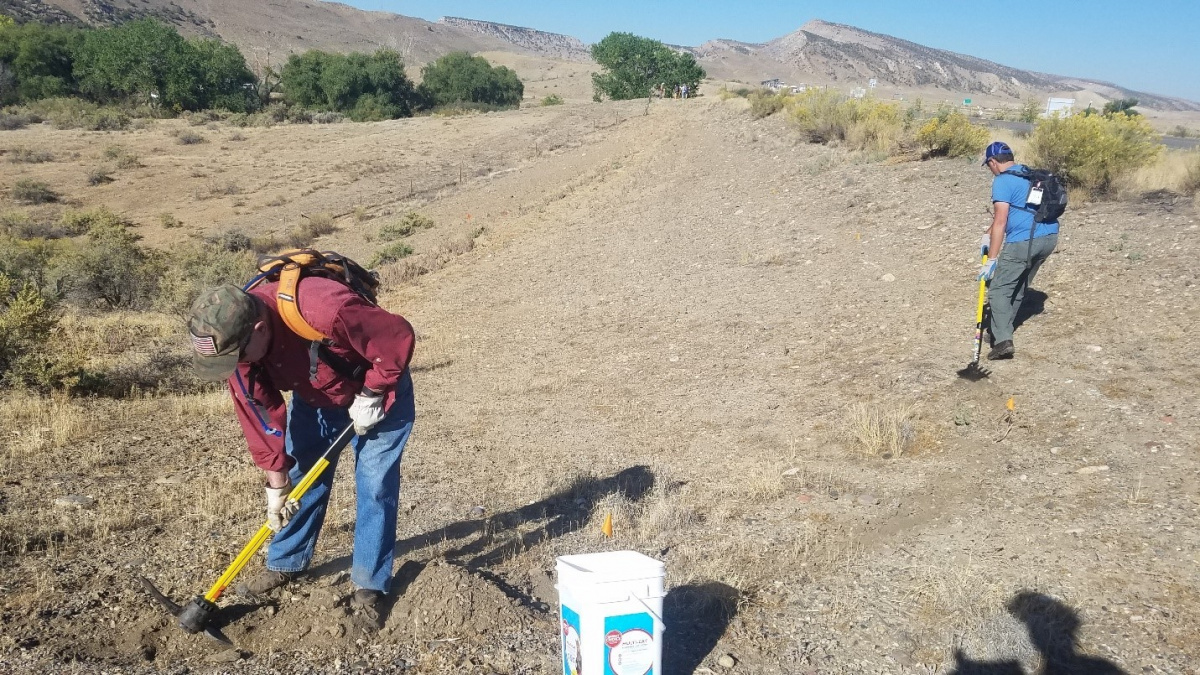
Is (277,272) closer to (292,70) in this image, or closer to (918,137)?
(918,137)

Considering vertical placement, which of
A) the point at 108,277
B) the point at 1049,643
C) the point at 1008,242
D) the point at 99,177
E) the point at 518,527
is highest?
the point at 1008,242

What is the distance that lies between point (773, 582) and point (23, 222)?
2140 cm

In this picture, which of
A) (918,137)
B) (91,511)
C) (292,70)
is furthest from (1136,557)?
(292,70)

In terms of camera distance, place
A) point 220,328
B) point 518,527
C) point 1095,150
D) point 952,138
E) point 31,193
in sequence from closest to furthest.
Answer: point 220,328, point 518,527, point 1095,150, point 952,138, point 31,193

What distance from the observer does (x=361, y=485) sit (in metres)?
3.58

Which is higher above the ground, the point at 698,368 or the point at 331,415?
the point at 331,415

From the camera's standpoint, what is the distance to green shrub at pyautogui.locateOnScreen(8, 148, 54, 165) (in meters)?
28.6

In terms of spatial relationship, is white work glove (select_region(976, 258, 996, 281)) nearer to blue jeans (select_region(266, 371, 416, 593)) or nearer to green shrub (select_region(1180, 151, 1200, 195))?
blue jeans (select_region(266, 371, 416, 593))

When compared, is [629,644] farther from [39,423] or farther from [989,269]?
[39,423]

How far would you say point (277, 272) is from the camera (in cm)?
330

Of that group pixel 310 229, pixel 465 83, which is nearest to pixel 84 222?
pixel 310 229

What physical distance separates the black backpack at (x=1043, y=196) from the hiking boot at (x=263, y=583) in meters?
5.70

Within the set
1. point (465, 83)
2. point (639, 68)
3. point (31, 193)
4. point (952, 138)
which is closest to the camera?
point (952, 138)

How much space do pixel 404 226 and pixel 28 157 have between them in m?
18.0
